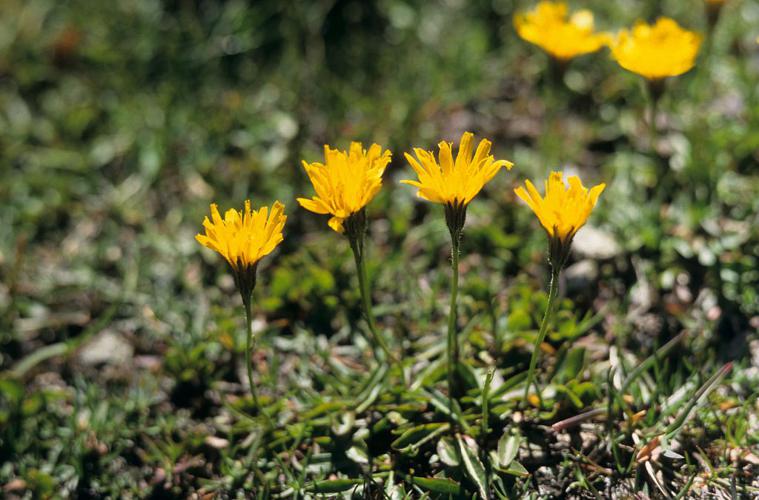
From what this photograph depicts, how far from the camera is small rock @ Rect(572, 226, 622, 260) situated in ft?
11.6

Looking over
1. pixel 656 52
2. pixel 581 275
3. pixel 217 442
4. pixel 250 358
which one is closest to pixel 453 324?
pixel 250 358

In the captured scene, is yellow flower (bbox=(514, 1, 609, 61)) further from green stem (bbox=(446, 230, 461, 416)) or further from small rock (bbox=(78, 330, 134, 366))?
small rock (bbox=(78, 330, 134, 366))

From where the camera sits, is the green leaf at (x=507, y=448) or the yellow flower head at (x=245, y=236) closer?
the yellow flower head at (x=245, y=236)

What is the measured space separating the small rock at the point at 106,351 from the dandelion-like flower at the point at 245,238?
135 centimetres

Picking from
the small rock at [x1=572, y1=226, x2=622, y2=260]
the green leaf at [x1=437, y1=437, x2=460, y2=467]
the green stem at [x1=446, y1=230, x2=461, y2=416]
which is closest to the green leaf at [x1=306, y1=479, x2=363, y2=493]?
the green leaf at [x1=437, y1=437, x2=460, y2=467]

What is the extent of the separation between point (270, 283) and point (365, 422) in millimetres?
1016

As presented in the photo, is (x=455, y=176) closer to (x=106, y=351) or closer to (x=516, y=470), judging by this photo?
(x=516, y=470)

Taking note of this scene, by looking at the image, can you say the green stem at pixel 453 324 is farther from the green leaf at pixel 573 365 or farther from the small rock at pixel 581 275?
the small rock at pixel 581 275

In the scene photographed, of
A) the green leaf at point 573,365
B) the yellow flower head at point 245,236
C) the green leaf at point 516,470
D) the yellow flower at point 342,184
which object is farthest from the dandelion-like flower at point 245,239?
the green leaf at point 573,365

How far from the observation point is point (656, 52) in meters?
3.31

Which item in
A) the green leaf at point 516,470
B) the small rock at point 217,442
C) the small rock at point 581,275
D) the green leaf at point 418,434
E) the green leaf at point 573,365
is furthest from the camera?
the small rock at point 581,275

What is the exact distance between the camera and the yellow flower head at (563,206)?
2.35 meters

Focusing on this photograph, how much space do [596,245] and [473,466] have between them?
1316 mm

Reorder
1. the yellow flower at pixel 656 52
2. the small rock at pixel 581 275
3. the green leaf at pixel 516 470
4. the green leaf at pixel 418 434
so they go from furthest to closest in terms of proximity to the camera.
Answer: the small rock at pixel 581 275 → the yellow flower at pixel 656 52 → the green leaf at pixel 418 434 → the green leaf at pixel 516 470
